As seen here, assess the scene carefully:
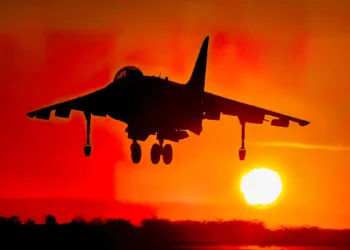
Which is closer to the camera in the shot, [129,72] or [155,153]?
[129,72]

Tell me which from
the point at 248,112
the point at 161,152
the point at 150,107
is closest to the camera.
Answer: the point at 150,107

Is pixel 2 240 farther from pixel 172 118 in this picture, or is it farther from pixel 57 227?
pixel 172 118

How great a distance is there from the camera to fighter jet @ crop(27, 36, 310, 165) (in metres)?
79.9

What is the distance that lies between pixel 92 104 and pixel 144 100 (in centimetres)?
390

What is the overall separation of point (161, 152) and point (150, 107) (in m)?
3.77

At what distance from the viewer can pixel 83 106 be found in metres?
83.5

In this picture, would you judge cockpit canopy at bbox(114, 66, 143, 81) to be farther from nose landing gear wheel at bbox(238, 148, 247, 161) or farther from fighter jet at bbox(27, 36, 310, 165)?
nose landing gear wheel at bbox(238, 148, 247, 161)

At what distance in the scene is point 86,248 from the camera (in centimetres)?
8481

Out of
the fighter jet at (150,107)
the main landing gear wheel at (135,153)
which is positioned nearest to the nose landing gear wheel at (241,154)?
the fighter jet at (150,107)

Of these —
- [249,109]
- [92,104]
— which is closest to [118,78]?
[92,104]

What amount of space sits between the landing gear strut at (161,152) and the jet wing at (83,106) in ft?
10.7

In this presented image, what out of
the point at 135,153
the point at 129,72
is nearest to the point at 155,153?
the point at 135,153

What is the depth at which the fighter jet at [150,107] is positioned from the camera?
79938 millimetres

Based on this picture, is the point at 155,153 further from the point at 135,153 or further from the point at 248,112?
the point at 248,112
